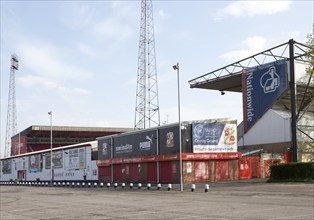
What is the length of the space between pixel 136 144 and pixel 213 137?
401 inches

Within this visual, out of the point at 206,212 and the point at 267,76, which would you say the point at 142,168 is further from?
the point at 206,212

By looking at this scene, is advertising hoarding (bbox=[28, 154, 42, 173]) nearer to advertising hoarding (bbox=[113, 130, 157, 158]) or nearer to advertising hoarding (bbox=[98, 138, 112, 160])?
advertising hoarding (bbox=[98, 138, 112, 160])

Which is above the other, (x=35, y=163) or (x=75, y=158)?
(x=75, y=158)

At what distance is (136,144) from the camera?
172ft

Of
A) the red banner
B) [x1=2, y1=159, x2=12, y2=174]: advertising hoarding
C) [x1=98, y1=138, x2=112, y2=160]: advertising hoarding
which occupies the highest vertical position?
[x1=98, y1=138, x2=112, y2=160]: advertising hoarding

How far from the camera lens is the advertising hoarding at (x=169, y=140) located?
148 ft

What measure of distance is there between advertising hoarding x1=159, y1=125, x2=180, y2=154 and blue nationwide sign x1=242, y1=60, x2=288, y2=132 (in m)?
17.1

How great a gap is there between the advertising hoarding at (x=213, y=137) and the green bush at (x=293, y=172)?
8.54 metres

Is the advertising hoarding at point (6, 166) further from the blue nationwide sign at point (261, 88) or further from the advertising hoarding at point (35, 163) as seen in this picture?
the blue nationwide sign at point (261, 88)

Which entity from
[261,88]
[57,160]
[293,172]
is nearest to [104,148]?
[57,160]

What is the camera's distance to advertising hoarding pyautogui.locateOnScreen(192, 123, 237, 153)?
45531 millimetres

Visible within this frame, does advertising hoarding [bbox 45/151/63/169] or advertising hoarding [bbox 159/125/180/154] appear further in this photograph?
advertising hoarding [bbox 45/151/63/169]

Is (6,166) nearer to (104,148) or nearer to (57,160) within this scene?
(57,160)

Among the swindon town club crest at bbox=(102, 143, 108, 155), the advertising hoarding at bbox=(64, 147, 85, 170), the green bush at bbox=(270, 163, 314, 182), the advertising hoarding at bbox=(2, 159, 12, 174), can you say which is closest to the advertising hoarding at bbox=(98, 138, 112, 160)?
the swindon town club crest at bbox=(102, 143, 108, 155)
